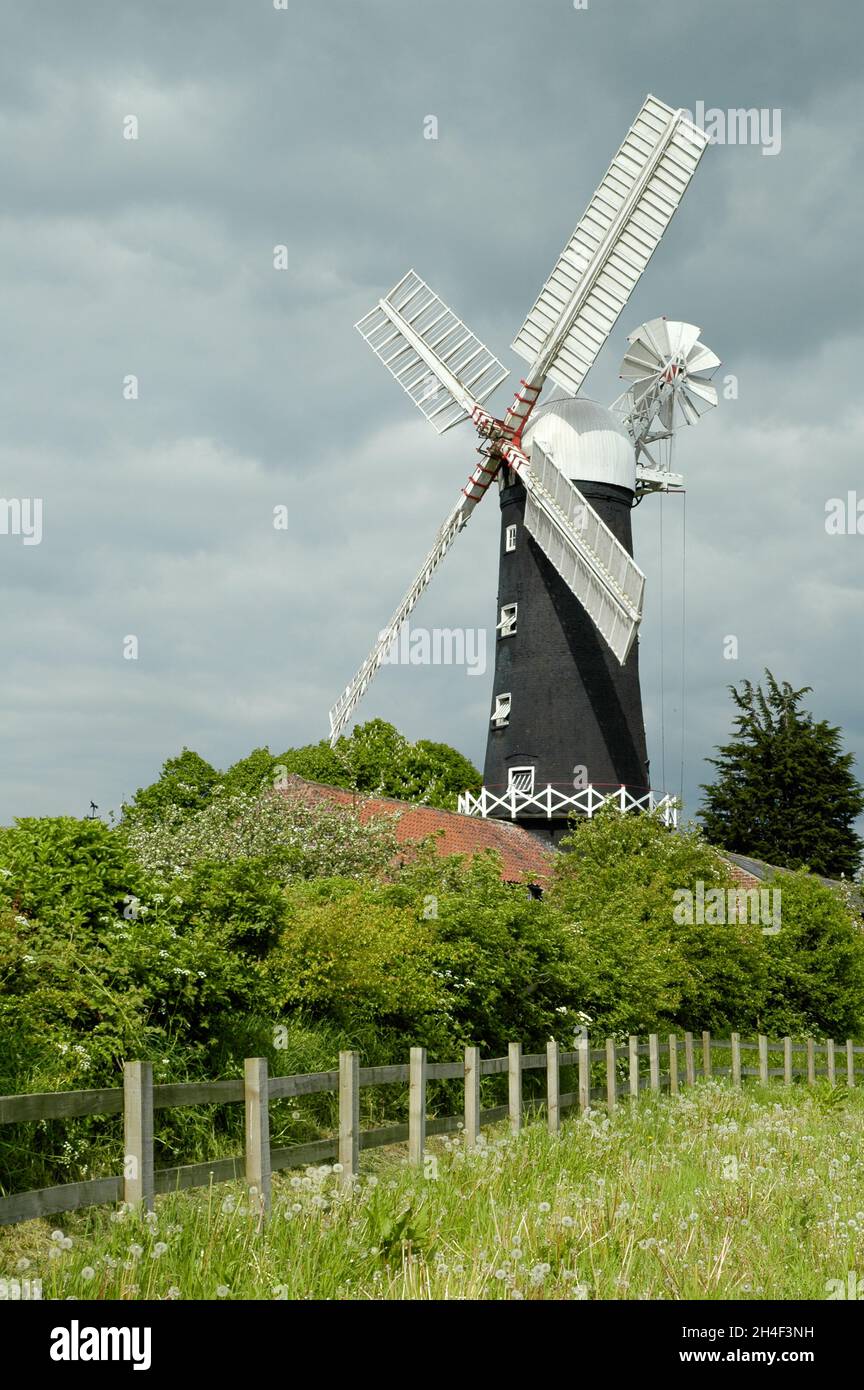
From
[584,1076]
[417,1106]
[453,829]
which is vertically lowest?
[584,1076]

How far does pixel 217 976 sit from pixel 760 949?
20.3 meters

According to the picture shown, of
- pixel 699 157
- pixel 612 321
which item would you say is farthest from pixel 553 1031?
pixel 699 157

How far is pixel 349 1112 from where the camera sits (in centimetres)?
940

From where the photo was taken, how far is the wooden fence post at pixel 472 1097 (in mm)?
12164

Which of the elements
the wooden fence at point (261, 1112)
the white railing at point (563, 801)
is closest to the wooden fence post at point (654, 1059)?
the wooden fence at point (261, 1112)

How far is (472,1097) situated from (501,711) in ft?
99.4

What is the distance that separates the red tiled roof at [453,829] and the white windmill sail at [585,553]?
590cm

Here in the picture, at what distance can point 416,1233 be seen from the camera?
7020 millimetres

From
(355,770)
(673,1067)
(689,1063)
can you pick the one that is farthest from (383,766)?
(673,1067)

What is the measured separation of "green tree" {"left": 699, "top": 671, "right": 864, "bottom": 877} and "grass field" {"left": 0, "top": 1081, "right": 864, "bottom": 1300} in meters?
50.3

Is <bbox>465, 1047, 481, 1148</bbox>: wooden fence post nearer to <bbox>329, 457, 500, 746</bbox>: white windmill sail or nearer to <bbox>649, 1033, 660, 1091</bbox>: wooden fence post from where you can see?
<bbox>649, 1033, 660, 1091</bbox>: wooden fence post

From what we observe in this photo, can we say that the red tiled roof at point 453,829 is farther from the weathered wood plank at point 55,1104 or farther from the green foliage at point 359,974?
the weathered wood plank at point 55,1104

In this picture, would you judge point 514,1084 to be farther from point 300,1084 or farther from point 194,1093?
point 194,1093
